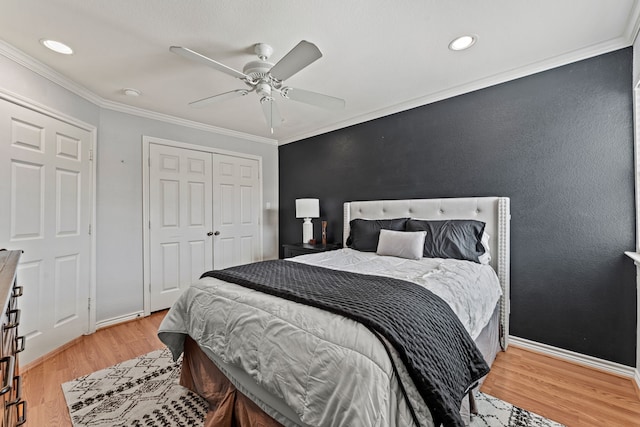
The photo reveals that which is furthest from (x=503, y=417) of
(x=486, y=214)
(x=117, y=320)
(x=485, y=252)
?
(x=117, y=320)

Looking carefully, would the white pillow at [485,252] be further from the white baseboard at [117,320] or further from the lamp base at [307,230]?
the white baseboard at [117,320]

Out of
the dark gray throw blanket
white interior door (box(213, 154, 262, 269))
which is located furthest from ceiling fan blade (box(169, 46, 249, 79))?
white interior door (box(213, 154, 262, 269))

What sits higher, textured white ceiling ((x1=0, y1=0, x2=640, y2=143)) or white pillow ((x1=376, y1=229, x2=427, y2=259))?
textured white ceiling ((x1=0, y1=0, x2=640, y2=143))

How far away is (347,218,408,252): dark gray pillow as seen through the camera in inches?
117

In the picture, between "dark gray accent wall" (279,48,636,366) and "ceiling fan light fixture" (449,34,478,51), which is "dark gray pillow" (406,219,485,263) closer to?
"dark gray accent wall" (279,48,636,366)

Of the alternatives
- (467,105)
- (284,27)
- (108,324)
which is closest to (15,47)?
(284,27)

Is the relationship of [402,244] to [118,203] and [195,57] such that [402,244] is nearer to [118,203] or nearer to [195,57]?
Result: [195,57]

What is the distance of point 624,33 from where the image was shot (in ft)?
6.65

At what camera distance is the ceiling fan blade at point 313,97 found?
7.07 feet

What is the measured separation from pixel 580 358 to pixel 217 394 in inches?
106

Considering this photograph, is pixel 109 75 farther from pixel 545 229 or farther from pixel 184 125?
pixel 545 229

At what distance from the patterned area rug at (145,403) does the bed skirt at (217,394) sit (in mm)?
121

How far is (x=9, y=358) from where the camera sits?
2.26 ft

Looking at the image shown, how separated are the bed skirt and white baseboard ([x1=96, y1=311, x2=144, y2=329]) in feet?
5.81
